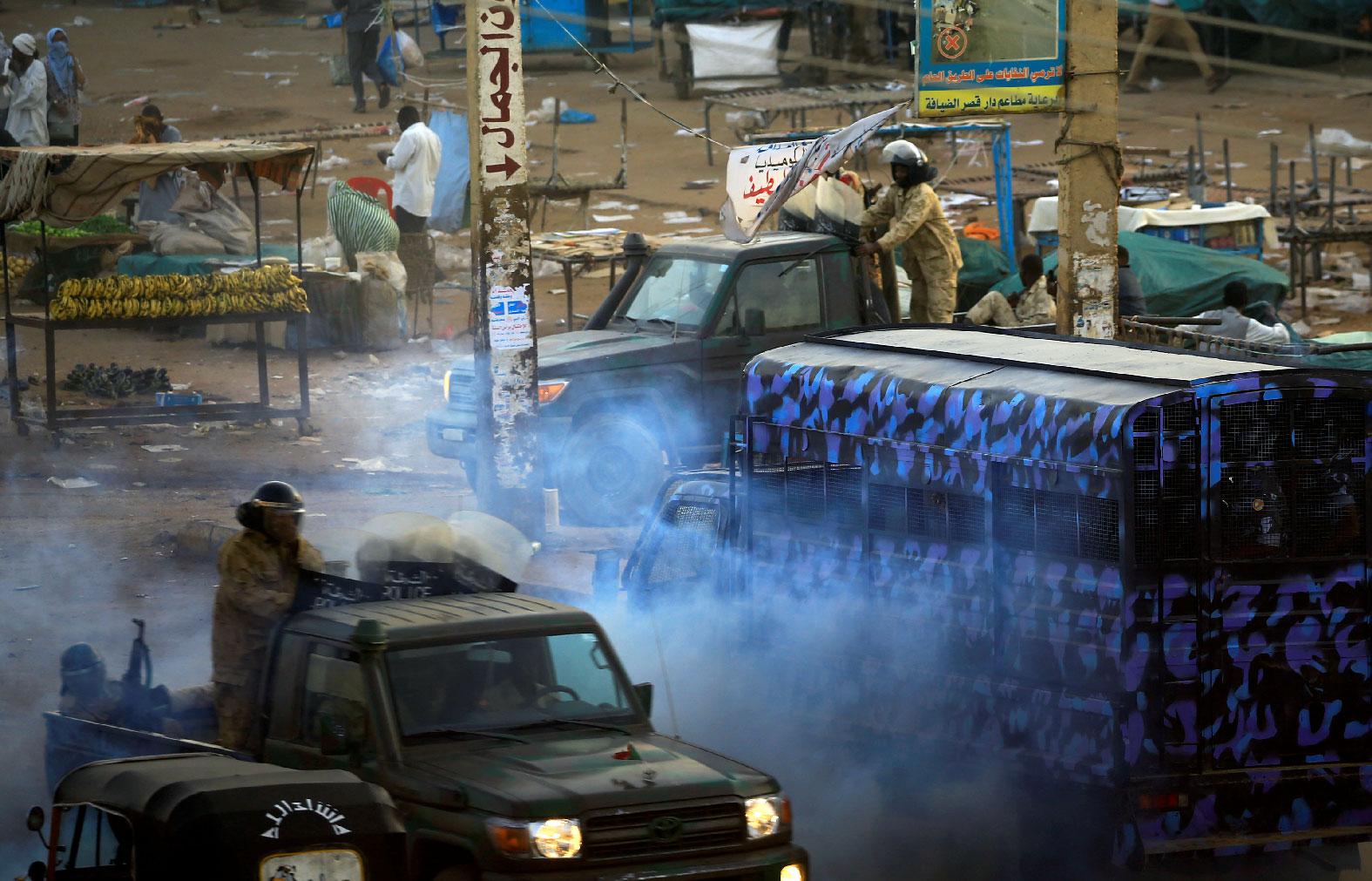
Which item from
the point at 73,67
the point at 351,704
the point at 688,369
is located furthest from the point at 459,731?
the point at 73,67

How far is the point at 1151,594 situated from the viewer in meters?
6.62

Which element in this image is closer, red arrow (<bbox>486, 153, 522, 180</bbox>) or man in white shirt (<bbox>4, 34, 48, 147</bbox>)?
red arrow (<bbox>486, 153, 522, 180</bbox>)

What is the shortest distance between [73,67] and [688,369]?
12.9 metres

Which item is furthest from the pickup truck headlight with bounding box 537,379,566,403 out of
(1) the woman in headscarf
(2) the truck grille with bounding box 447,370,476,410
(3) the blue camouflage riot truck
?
(1) the woman in headscarf

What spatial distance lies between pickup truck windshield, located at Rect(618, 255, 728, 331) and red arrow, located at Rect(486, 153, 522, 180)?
2.22m

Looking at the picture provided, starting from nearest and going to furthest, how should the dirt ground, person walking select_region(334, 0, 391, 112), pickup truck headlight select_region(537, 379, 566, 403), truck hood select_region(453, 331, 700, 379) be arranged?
the dirt ground, pickup truck headlight select_region(537, 379, 566, 403), truck hood select_region(453, 331, 700, 379), person walking select_region(334, 0, 391, 112)

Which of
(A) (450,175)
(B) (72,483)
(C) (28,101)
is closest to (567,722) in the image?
(B) (72,483)

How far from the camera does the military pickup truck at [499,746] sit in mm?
5582

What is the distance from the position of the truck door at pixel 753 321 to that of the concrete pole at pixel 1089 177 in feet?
8.57

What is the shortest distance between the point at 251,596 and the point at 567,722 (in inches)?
55.7

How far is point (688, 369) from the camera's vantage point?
13.1 m

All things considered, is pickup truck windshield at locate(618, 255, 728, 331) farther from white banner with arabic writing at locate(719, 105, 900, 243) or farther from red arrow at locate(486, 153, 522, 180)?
red arrow at locate(486, 153, 522, 180)

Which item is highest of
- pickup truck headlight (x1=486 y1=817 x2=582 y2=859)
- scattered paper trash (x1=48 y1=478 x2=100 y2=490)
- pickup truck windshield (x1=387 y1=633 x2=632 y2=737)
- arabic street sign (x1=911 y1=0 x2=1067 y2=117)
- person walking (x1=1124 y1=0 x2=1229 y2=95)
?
person walking (x1=1124 y1=0 x2=1229 y2=95)

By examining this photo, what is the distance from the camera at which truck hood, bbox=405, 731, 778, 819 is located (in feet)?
18.3
